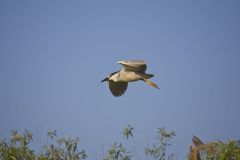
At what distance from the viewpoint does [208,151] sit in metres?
8.98

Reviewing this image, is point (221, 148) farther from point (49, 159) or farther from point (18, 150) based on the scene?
point (18, 150)

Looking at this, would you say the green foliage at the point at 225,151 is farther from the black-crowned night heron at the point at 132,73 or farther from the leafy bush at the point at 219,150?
the black-crowned night heron at the point at 132,73

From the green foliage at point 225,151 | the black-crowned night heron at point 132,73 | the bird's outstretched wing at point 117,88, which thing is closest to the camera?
the green foliage at point 225,151

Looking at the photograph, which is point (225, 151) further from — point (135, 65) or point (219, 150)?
point (135, 65)

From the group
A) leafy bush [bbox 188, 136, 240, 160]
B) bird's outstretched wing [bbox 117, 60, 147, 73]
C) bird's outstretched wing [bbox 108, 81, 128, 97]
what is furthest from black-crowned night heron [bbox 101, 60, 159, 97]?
leafy bush [bbox 188, 136, 240, 160]

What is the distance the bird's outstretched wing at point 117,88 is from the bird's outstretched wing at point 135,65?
189 cm

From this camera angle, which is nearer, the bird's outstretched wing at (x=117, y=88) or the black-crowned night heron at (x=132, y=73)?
the black-crowned night heron at (x=132, y=73)

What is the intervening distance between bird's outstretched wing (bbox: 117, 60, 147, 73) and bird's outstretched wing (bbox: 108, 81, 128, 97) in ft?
6.19

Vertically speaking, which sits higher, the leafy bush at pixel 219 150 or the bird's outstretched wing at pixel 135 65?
the bird's outstretched wing at pixel 135 65

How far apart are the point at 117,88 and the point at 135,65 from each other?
225cm

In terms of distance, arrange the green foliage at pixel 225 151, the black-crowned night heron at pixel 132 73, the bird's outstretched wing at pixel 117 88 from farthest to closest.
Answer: the bird's outstretched wing at pixel 117 88
the black-crowned night heron at pixel 132 73
the green foliage at pixel 225 151

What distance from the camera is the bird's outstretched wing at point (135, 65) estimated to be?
14003 millimetres

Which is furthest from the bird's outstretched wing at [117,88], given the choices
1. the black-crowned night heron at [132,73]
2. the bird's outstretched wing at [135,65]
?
the bird's outstretched wing at [135,65]

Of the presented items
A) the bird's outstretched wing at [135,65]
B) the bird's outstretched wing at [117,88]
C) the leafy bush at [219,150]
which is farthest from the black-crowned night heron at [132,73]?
the leafy bush at [219,150]
